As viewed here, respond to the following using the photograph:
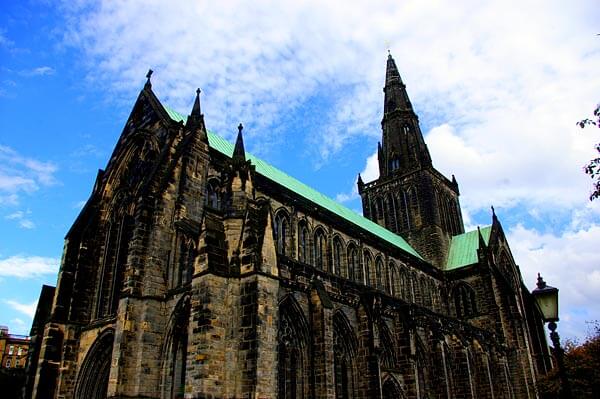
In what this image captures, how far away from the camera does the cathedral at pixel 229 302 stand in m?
16.7

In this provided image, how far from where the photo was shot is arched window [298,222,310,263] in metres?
29.2

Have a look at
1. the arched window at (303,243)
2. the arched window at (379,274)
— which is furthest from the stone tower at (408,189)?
the arched window at (303,243)

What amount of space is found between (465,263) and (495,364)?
1096cm

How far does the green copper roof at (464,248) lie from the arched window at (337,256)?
51.2 feet

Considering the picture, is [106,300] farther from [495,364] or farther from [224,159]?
[495,364]

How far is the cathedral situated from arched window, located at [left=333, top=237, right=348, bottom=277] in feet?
0.51

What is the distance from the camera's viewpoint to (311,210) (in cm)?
3095

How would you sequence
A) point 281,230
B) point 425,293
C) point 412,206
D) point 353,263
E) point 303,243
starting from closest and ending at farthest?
point 281,230
point 303,243
point 353,263
point 425,293
point 412,206

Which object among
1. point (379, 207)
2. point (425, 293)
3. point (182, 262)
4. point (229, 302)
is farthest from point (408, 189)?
point (229, 302)

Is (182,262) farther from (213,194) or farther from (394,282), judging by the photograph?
(394,282)

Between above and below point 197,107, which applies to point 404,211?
above

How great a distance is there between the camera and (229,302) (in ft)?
55.1

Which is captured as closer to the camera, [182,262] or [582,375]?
[182,262]

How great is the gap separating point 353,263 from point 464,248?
54.0 feet
